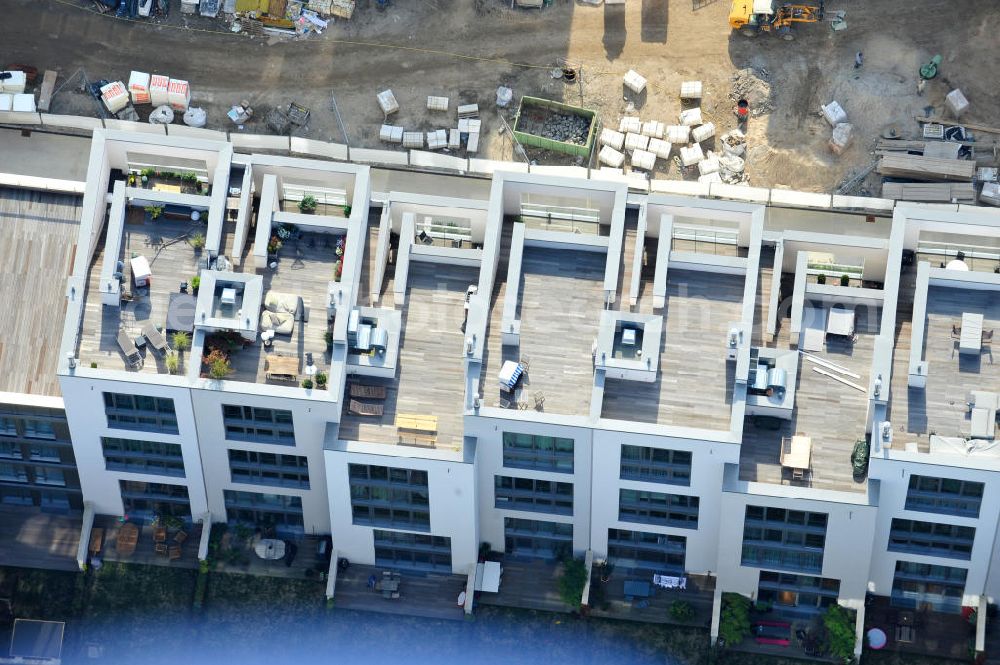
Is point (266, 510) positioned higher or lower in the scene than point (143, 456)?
lower

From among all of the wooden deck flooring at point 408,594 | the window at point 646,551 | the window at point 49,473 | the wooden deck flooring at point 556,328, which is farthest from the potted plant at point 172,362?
the window at point 646,551

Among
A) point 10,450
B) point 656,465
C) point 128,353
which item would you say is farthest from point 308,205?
point 656,465

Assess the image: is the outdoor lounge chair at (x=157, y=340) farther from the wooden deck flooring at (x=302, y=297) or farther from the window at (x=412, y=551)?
the window at (x=412, y=551)

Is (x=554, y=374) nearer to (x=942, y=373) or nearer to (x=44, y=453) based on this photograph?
(x=942, y=373)

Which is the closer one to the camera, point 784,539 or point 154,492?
point 784,539

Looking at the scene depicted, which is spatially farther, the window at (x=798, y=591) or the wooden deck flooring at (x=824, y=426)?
the window at (x=798, y=591)

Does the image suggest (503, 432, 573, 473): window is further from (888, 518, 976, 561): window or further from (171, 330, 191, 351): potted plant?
(888, 518, 976, 561): window
